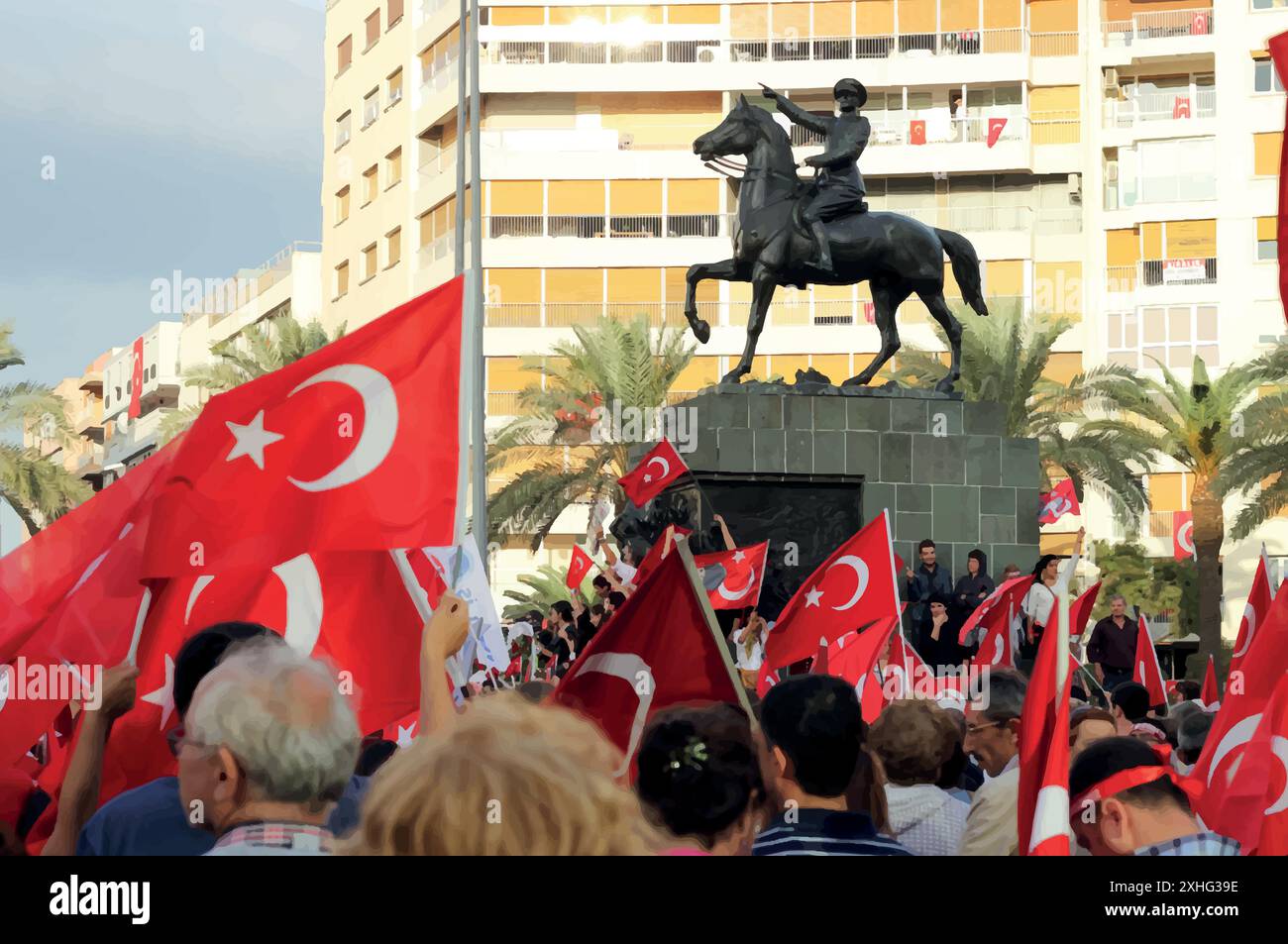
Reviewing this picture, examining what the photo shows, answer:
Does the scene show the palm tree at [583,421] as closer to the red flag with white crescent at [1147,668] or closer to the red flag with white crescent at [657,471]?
the red flag with white crescent at [657,471]

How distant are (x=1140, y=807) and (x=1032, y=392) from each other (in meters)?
38.1

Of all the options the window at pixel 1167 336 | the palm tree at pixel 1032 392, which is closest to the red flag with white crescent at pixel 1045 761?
the palm tree at pixel 1032 392

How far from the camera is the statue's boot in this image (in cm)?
2075

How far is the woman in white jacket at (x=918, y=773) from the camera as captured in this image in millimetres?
5723

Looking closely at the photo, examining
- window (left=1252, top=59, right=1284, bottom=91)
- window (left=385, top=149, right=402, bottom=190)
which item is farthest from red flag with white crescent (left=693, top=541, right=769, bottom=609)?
window (left=385, top=149, right=402, bottom=190)

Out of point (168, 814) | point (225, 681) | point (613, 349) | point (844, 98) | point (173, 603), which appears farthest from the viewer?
point (613, 349)

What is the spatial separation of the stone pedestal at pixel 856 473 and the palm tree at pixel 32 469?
70.0 feet

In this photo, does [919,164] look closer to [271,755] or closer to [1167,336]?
[1167,336]

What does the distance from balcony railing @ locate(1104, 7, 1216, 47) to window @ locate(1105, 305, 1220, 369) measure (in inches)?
292

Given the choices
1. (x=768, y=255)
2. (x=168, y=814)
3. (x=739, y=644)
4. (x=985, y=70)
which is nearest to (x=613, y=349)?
(x=985, y=70)

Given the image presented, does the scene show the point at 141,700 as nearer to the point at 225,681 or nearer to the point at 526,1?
the point at 225,681

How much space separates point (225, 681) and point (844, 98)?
55.4 feet

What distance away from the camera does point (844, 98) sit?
20.2 metres

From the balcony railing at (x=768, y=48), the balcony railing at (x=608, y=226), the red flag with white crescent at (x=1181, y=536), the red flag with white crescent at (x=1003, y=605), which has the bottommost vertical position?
the red flag with white crescent at (x=1003, y=605)
